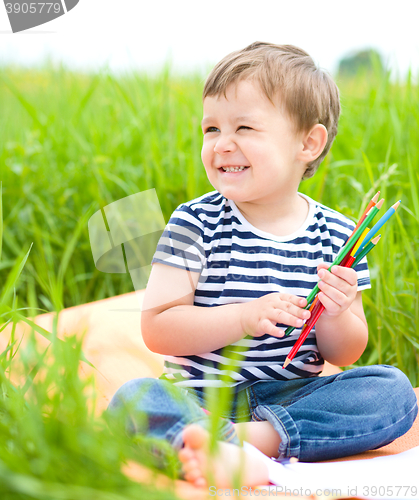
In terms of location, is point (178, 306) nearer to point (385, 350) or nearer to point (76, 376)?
point (76, 376)

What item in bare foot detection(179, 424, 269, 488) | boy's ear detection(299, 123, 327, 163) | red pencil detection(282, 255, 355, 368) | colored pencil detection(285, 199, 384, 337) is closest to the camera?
bare foot detection(179, 424, 269, 488)

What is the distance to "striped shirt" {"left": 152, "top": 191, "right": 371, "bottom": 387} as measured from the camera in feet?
3.15

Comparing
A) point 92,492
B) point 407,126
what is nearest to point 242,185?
point 92,492

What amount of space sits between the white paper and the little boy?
51 mm

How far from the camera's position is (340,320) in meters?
0.96

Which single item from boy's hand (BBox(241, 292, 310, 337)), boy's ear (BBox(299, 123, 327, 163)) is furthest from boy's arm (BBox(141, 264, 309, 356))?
boy's ear (BBox(299, 123, 327, 163))

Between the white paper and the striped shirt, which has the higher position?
the striped shirt

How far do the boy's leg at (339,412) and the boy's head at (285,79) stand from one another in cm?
48

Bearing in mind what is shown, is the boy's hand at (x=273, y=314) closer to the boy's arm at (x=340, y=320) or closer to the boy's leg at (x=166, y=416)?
the boy's arm at (x=340, y=320)

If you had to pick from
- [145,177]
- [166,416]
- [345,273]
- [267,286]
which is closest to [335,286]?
[345,273]

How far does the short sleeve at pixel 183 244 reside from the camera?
0.95 meters

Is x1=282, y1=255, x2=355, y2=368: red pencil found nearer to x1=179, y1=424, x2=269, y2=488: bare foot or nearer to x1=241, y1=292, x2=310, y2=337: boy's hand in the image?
x1=241, y1=292, x2=310, y2=337: boy's hand

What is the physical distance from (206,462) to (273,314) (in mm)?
275

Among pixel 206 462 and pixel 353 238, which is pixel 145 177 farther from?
pixel 206 462
